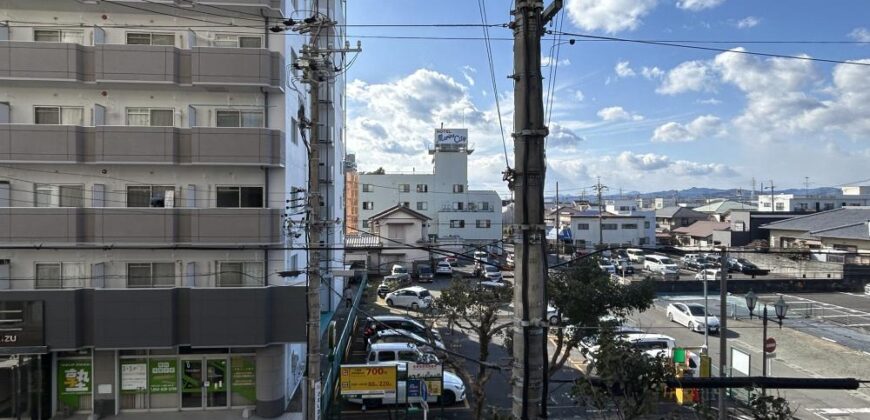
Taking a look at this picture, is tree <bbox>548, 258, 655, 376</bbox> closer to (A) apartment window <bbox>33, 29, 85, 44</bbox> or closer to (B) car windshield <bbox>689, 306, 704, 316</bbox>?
(B) car windshield <bbox>689, 306, 704, 316</bbox>

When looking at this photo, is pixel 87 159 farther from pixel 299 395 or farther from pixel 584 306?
pixel 584 306

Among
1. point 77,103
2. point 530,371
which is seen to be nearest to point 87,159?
point 77,103

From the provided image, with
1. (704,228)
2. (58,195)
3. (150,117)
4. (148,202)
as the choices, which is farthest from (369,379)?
(704,228)

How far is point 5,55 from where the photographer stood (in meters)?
11.8

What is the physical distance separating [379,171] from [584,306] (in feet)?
144

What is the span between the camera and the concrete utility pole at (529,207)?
427 cm

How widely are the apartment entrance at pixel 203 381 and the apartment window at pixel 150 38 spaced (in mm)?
9087

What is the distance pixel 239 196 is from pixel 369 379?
627 cm

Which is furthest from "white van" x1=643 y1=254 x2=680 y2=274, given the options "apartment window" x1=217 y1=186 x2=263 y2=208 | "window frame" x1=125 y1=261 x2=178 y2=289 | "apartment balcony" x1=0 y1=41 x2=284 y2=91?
"window frame" x1=125 y1=261 x2=178 y2=289

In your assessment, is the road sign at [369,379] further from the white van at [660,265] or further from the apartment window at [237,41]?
the white van at [660,265]

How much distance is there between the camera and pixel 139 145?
12.2m

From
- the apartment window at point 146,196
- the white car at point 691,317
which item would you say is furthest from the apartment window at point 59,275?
the white car at point 691,317

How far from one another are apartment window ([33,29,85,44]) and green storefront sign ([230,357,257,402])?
394 inches

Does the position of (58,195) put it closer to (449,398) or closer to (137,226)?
(137,226)
